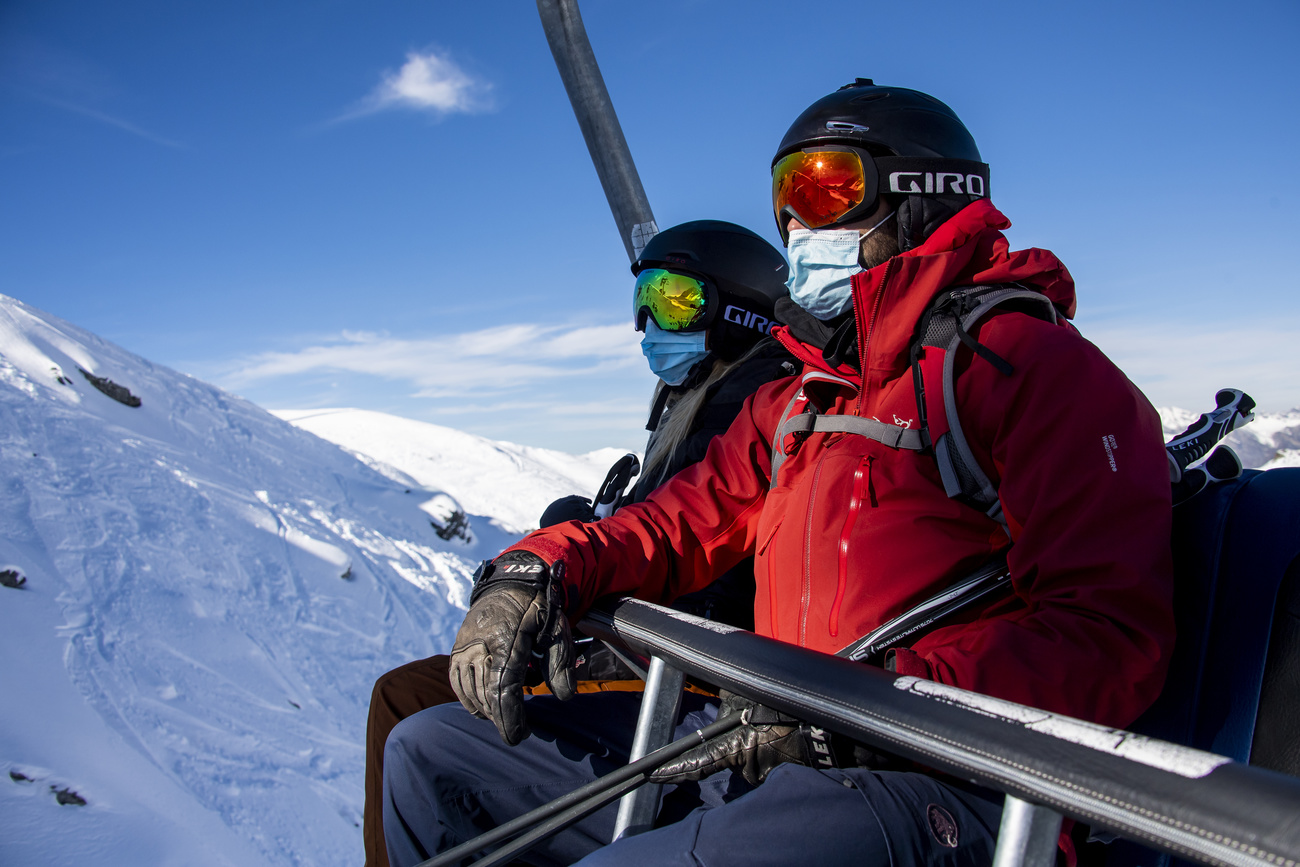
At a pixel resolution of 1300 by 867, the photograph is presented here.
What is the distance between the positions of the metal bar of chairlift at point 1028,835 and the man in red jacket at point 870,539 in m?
0.39

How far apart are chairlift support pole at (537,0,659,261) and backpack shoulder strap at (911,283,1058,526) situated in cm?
242

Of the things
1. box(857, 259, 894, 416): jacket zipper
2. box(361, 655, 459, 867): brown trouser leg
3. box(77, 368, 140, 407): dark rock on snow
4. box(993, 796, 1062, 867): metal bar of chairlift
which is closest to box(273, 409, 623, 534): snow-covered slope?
box(77, 368, 140, 407): dark rock on snow

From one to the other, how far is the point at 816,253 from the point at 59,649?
5.56 metres

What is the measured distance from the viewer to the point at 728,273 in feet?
11.2

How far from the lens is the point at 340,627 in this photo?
707cm

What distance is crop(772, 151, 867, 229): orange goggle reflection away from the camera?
2064mm

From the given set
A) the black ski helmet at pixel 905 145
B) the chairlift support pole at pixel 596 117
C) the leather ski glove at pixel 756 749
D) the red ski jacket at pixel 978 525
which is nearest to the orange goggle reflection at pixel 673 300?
the chairlift support pole at pixel 596 117

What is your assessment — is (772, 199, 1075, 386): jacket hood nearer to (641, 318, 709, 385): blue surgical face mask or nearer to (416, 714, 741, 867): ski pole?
(416, 714, 741, 867): ski pole

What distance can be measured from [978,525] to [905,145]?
111cm

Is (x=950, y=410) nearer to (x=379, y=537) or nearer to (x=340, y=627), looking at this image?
(x=340, y=627)

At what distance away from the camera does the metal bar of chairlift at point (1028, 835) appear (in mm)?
740

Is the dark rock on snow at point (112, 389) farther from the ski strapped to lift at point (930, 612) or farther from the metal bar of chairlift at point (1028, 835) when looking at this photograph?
the metal bar of chairlift at point (1028, 835)

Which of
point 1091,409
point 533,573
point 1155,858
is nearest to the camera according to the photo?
point 1155,858

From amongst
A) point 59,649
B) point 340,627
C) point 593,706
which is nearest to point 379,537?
point 340,627
